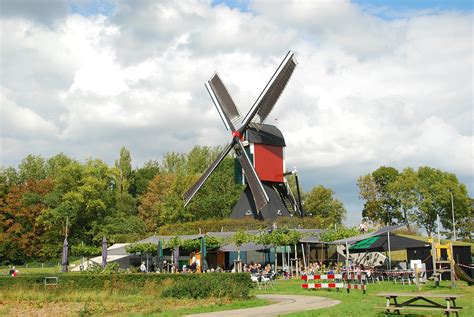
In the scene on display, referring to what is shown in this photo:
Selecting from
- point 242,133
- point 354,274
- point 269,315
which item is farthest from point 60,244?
point 269,315

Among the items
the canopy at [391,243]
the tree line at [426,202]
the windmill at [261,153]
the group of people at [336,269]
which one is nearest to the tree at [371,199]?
the tree line at [426,202]

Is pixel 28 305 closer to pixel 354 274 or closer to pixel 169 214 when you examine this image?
pixel 354 274

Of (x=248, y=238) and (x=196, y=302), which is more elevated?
(x=248, y=238)

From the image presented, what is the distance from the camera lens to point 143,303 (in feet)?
56.6

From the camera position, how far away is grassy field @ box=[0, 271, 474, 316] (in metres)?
14.6

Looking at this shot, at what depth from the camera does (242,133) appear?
46.5 metres

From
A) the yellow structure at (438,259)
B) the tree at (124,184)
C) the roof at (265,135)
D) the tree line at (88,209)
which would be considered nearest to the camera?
the yellow structure at (438,259)

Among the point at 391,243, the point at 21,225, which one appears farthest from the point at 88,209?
the point at 391,243

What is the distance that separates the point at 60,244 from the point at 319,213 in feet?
89.5

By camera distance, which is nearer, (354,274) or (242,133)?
(354,274)

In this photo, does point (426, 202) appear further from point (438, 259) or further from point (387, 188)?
point (438, 259)

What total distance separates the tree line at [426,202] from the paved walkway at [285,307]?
41.3m

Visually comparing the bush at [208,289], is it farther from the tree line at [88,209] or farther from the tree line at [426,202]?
the tree line at [426,202]

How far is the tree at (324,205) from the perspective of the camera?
205 feet
